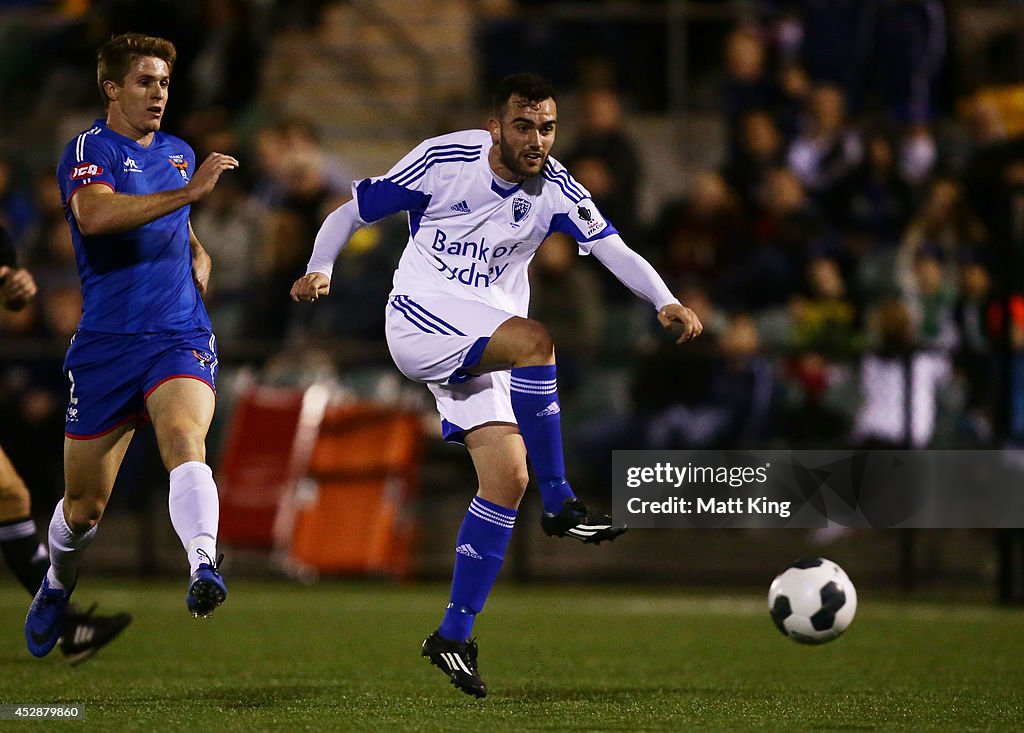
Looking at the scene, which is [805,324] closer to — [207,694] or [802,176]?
[802,176]

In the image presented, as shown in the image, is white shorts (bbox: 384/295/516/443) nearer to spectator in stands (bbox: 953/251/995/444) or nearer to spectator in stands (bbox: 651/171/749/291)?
spectator in stands (bbox: 953/251/995/444)

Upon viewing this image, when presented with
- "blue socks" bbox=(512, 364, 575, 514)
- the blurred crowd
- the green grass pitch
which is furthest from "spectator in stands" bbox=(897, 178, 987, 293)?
"blue socks" bbox=(512, 364, 575, 514)

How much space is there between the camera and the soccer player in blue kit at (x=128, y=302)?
18.7ft

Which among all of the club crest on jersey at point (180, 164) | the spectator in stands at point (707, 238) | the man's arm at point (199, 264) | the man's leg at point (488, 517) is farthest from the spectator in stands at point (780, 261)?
the club crest on jersey at point (180, 164)

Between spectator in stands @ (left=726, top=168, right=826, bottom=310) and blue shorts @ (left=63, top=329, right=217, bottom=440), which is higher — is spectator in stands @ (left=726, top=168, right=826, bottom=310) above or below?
above

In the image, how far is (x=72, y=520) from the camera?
19.9 feet

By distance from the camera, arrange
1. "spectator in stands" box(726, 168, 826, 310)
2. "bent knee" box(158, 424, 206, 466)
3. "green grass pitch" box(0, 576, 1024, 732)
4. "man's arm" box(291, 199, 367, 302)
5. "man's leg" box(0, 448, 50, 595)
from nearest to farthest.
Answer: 1. "green grass pitch" box(0, 576, 1024, 732)
2. "bent knee" box(158, 424, 206, 466)
3. "man's arm" box(291, 199, 367, 302)
4. "man's leg" box(0, 448, 50, 595)
5. "spectator in stands" box(726, 168, 826, 310)

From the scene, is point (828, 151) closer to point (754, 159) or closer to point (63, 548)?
point (754, 159)

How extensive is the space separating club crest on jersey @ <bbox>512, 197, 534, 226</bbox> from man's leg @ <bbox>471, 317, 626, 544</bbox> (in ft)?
1.31

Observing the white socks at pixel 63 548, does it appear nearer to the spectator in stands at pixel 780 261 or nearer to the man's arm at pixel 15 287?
the man's arm at pixel 15 287

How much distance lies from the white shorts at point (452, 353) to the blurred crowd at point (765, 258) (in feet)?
15.4

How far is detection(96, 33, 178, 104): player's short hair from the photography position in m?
5.81

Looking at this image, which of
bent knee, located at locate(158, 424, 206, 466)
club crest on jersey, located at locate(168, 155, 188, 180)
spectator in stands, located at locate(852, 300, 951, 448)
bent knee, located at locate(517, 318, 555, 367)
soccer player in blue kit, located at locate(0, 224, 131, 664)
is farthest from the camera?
spectator in stands, located at locate(852, 300, 951, 448)

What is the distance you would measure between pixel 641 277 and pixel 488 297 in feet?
1.95
